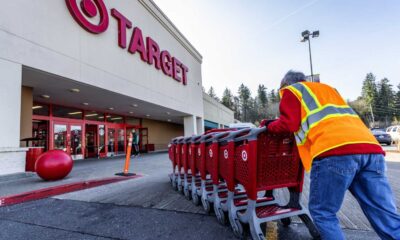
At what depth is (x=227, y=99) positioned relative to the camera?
85.8 metres

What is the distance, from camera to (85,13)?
9.30 meters

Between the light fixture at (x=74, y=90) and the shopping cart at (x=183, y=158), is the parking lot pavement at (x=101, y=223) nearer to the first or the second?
the shopping cart at (x=183, y=158)

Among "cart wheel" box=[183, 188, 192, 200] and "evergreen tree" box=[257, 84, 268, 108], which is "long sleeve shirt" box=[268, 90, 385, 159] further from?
→ "evergreen tree" box=[257, 84, 268, 108]

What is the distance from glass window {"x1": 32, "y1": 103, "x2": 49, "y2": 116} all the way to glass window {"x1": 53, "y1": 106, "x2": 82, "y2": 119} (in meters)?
0.49

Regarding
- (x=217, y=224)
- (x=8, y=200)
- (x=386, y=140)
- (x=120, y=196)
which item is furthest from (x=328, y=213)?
Answer: (x=386, y=140)

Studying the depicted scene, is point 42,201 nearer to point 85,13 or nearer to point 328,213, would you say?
point 328,213

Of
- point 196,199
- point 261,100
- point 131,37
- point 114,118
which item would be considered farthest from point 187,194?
point 261,100

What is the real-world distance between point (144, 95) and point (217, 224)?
37.1 ft

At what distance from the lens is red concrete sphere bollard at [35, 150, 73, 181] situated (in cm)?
584

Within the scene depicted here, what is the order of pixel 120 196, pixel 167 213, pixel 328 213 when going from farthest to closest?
pixel 120 196 → pixel 167 213 → pixel 328 213

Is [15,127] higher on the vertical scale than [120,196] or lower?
higher

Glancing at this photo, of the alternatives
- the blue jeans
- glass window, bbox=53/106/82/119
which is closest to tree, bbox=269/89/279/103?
glass window, bbox=53/106/82/119

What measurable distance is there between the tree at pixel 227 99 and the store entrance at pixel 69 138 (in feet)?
235

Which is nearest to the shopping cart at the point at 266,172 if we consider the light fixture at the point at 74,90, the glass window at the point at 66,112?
the light fixture at the point at 74,90
